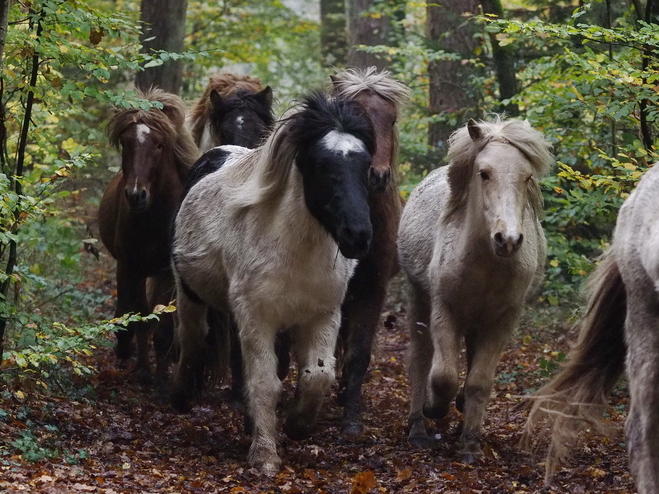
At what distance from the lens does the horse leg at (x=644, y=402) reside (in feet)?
14.8

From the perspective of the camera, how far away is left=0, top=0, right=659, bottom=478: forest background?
6.88 m

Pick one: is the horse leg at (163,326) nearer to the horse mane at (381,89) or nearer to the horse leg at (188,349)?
the horse leg at (188,349)

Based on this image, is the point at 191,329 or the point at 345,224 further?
the point at 191,329

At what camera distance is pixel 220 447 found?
724 centimetres

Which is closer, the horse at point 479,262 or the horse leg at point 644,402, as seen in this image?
the horse leg at point 644,402

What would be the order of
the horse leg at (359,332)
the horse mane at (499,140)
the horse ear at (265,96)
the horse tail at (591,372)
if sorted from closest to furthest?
the horse tail at (591,372)
the horse mane at (499,140)
the horse leg at (359,332)
the horse ear at (265,96)

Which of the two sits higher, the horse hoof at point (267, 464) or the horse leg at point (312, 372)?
the horse leg at point (312, 372)

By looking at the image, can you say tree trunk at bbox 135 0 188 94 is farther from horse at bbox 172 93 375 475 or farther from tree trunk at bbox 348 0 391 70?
tree trunk at bbox 348 0 391 70

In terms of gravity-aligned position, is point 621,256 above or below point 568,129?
below

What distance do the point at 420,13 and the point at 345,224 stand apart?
2106 centimetres

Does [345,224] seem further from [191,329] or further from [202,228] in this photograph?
[191,329]

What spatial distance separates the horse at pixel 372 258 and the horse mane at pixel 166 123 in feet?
6.19

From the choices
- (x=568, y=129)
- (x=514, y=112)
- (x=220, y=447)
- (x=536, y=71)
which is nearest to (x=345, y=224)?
(x=220, y=447)

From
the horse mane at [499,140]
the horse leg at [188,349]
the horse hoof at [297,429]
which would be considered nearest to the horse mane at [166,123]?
the horse leg at [188,349]
